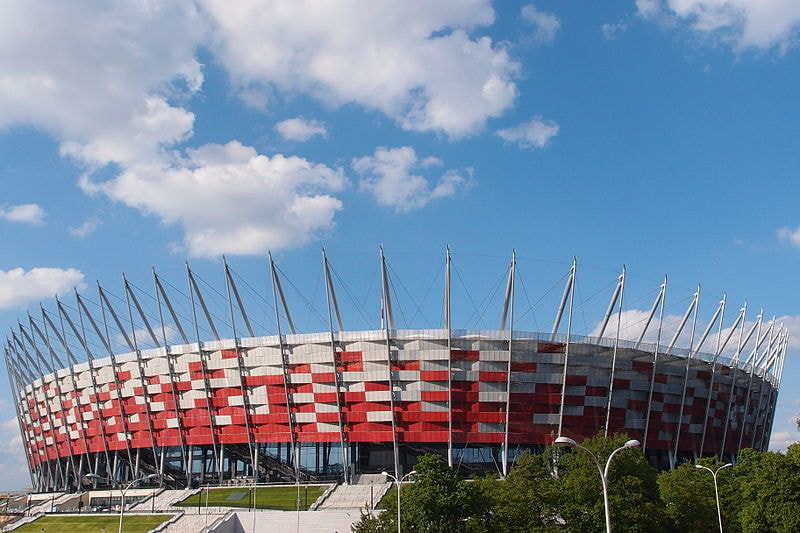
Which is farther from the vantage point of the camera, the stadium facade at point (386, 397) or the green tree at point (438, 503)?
the stadium facade at point (386, 397)

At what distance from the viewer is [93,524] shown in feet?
252

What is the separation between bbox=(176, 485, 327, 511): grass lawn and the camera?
8006cm

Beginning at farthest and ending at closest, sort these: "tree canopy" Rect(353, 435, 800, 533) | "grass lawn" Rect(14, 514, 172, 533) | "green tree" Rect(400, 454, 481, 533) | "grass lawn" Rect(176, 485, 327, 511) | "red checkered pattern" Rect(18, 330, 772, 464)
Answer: "red checkered pattern" Rect(18, 330, 772, 464)
"grass lawn" Rect(176, 485, 327, 511)
"grass lawn" Rect(14, 514, 172, 533)
"tree canopy" Rect(353, 435, 800, 533)
"green tree" Rect(400, 454, 481, 533)

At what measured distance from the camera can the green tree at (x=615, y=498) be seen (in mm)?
48281

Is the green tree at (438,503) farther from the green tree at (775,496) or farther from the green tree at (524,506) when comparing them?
the green tree at (775,496)

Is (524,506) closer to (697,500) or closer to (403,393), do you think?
(697,500)

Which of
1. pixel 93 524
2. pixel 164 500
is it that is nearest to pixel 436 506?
pixel 93 524

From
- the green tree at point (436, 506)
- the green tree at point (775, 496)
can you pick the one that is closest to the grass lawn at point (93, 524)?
the green tree at point (436, 506)

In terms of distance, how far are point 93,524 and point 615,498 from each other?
5556cm

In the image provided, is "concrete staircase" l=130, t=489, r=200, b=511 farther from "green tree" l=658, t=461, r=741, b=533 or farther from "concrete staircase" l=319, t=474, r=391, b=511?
"green tree" l=658, t=461, r=741, b=533

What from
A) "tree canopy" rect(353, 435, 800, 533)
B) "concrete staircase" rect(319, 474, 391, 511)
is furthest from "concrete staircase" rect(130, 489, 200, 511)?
"tree canopy" rect(353, 435, 800, 533)

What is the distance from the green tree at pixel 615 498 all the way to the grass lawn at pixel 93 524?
142 feet

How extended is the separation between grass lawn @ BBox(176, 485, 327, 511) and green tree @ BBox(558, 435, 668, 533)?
35.9 metres

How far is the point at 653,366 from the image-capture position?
9344 cm
